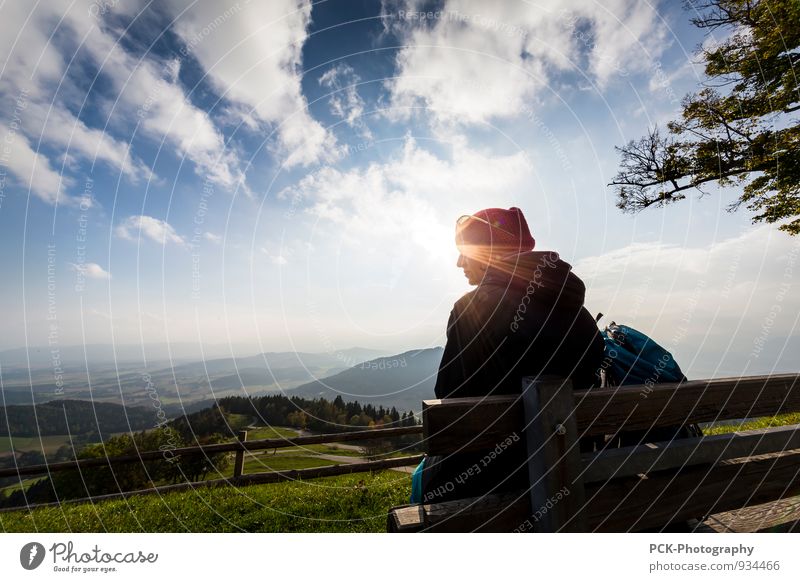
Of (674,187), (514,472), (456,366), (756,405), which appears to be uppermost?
(674,187)

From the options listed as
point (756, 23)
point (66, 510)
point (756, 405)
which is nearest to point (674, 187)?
point (756, 23)

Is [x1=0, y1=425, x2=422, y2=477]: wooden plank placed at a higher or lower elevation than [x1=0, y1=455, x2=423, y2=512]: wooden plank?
higher

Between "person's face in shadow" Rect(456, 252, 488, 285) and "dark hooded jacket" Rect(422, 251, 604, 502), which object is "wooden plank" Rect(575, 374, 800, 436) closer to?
"dark hooded jacket" Rect(422, 251, 604, 502)

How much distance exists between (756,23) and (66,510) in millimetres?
19423

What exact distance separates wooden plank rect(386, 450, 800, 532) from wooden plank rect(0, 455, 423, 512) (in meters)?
6.29

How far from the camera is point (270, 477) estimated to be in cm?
780

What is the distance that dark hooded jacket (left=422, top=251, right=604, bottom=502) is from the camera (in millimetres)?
2102

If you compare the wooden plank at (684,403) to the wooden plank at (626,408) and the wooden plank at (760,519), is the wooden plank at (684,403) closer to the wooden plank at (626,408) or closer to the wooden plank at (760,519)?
the wooden plank at (626,408)

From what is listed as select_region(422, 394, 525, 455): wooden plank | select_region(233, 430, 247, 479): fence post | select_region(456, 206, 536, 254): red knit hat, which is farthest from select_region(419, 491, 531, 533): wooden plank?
select_region(233, 430, 247, 479): fence post

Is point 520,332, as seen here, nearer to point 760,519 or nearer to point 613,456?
point 613,456

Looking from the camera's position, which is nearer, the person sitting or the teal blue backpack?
the person sitting

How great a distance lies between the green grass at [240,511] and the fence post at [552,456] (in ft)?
15.2

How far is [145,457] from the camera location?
254 inches
